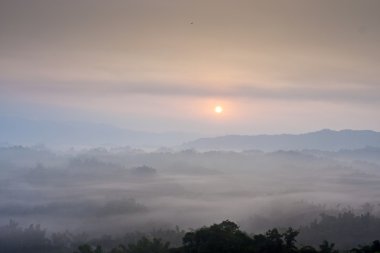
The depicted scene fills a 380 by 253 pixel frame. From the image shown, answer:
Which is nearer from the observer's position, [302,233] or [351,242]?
[351,242]

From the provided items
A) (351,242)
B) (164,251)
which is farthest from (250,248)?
(351,242)

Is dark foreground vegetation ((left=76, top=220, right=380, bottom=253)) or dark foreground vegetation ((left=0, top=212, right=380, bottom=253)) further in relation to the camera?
dark foreground vegetation ((left=0, top=212, right=380, bottom=253))

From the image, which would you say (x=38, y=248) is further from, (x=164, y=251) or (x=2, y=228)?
(x=164, y=251)

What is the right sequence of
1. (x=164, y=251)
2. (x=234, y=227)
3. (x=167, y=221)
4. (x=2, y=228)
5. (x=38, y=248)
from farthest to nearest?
1. (x=167, y=221)
2. (x=2, y=228)
3. (x=38, y=248)
4. (x=164, y=251)
5. (x=234, y=227)

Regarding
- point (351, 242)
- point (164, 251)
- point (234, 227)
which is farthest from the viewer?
point (351, 242)

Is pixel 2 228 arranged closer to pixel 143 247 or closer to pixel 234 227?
pixel 143 247

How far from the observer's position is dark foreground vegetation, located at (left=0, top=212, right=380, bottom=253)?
1454 inches

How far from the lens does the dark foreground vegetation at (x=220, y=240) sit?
36938mm

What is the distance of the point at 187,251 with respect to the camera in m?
37.9

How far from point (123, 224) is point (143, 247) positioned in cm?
13554

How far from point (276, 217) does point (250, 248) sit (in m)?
160

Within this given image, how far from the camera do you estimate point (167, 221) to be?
187750 millimetres

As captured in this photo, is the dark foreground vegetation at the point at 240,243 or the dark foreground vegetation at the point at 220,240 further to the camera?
the dark foreground vegetation at the point at 220,240

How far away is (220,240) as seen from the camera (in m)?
37.6
